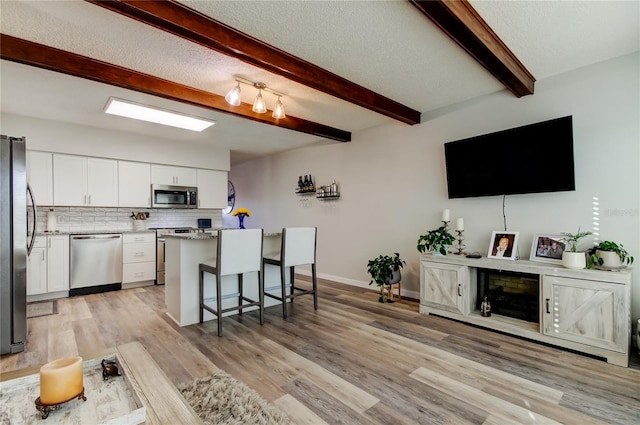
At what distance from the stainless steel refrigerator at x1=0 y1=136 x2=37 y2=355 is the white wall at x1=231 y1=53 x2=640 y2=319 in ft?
12.8

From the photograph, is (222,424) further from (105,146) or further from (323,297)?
(105,146)

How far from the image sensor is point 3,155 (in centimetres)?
254

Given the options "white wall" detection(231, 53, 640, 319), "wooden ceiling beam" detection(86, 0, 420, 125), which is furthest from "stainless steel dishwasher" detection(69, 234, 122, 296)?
"wooden ceiling beam" detection(86, 0, 420, 125)

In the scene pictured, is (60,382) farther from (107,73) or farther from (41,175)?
(41,175)

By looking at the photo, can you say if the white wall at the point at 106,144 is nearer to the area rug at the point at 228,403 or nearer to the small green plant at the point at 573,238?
the area rug at the point at 228,403

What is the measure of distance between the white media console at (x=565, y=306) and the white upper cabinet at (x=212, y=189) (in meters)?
4.38

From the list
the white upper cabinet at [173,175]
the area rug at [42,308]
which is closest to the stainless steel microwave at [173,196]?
the white upper cabinet at [173,175]

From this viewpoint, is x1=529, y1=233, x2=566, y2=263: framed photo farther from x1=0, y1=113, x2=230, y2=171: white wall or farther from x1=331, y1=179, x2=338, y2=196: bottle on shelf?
x1=0, y1=113, x2=230, y2=171: white wall

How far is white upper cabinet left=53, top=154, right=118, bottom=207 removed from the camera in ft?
14.6

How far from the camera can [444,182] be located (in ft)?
12.7

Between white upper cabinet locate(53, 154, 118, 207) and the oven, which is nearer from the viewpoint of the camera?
white upper cabinet locate(53, 154, 118, 207)

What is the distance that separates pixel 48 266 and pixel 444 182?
537cm

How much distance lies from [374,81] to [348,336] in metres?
A: 2.51

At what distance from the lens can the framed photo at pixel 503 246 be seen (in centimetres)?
311
